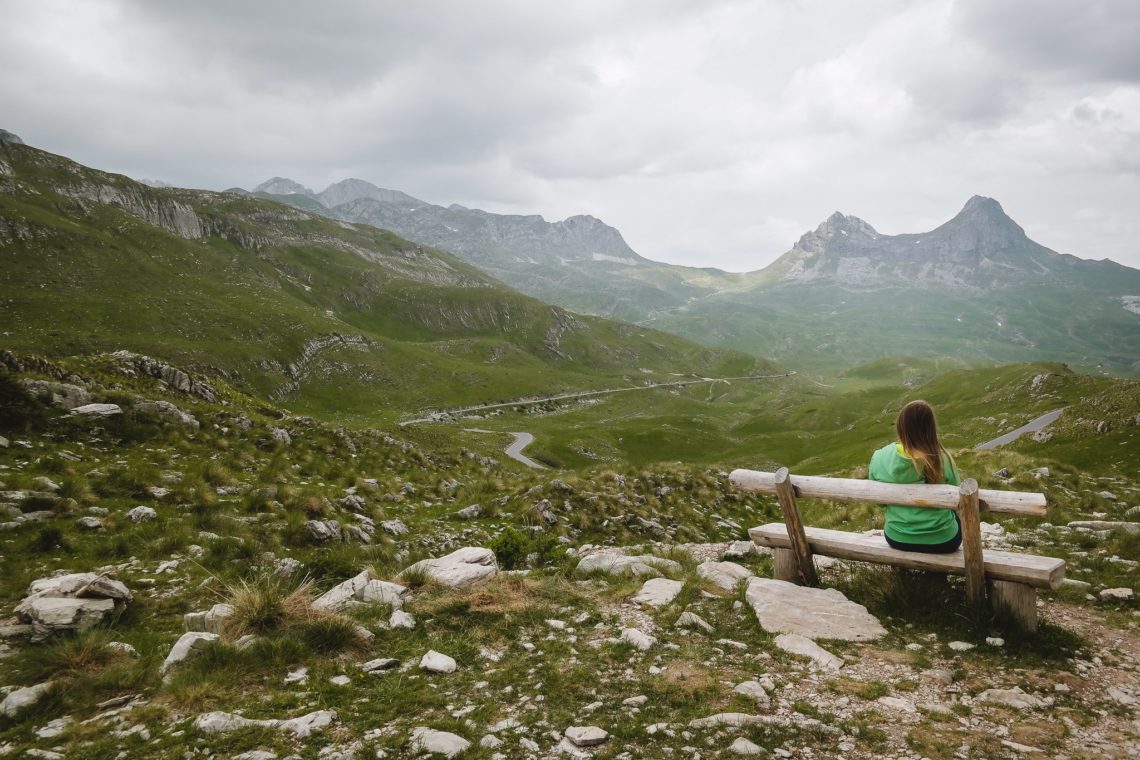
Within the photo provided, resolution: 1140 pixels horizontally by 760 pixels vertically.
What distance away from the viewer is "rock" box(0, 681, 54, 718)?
18.5ft

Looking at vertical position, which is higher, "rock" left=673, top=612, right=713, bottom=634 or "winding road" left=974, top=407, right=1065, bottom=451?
"rock" left=673, top=612, right=713, bottom=634

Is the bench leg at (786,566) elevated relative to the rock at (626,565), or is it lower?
elevated

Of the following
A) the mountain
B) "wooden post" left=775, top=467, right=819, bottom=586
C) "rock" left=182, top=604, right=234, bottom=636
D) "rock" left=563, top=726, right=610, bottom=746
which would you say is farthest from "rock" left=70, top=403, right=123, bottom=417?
the mountain

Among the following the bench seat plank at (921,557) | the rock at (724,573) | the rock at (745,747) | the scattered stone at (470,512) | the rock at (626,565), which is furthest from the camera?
the scattered stone at (470,512)

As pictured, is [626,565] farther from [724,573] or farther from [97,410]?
[97,410]

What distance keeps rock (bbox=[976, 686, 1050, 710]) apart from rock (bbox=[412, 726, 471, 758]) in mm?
6233

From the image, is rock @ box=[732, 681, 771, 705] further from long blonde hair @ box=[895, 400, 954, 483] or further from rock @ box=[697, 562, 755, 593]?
long blonde hair @ box=[895, 400, 954, 483]

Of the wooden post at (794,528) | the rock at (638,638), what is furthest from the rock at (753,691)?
the wooden post at (794,528)

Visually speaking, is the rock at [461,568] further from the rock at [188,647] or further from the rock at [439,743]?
the rock at [439,743]

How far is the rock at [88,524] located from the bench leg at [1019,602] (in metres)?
17.2

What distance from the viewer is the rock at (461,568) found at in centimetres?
1061

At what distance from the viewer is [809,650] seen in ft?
25.9

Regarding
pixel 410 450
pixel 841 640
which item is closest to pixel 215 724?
pixel 841 640

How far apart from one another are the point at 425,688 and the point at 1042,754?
6833mm
